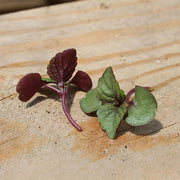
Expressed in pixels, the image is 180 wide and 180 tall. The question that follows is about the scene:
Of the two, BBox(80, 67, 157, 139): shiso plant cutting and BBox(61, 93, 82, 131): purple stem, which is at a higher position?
BBox(80, 67, 157, 139): shiso plant cutting

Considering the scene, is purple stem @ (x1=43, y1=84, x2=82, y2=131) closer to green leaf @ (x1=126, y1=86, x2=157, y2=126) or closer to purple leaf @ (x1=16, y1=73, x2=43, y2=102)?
purple leaf @ (x1=16, y1=73, x2=43, y2=102)

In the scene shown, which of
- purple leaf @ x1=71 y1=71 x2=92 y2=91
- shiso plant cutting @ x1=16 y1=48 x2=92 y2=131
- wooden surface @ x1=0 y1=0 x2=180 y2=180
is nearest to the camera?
wooden surface @ x1=0 y1=0 x2=180 y2=180

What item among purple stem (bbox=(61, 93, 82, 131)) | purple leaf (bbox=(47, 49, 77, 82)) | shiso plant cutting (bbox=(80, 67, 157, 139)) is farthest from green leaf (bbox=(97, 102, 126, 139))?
purple leaf (bbox=(47, 49, 77, 82))

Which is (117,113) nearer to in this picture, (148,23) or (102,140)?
(102,140)

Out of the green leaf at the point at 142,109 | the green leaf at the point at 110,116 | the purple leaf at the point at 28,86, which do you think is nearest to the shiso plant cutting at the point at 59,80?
the purple leaf at the point at 28,86

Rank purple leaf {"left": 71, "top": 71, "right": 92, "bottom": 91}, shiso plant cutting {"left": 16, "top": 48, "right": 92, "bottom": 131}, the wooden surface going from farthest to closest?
purple leaf {"left": 71, "top": 71, "right": 92, "bottom": 91}, shiso plant cutting {"left": 16, "top": 48, "right": 92, "bottom": 131}, the wooden surface

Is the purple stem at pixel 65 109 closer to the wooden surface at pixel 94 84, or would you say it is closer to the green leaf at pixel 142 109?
the wooden surface at pixel 94 84
